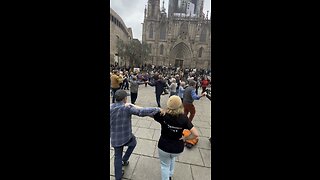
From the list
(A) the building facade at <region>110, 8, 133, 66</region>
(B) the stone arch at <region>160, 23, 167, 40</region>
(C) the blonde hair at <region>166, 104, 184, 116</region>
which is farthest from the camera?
(B) the stone arch at <region>160, 23, 167, 40</region>

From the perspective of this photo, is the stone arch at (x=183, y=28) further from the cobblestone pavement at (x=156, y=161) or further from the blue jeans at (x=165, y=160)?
the blue jeans at (x=165, y=160)

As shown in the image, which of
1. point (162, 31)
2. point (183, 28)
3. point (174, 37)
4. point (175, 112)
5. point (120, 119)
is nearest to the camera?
point (175, 112)

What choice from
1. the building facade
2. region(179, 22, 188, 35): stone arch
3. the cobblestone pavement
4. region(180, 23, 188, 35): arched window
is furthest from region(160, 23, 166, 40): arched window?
the cobblestone pavement

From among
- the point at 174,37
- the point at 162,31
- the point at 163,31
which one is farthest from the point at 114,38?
the point at 174,37

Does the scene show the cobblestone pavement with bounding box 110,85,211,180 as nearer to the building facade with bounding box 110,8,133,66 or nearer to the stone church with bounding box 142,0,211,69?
the building facade with bounding box 110,8,133,66

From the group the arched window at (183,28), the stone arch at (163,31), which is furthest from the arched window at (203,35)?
the stone arch at (163,31)

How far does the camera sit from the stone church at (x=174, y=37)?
4434 centimetres

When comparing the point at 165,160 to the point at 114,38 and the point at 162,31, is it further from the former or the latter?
the point at 162,31

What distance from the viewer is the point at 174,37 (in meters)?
44.8

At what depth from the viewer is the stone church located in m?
44.3

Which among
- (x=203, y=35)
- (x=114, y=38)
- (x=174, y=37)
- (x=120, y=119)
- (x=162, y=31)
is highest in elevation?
(x=162, y=31)
